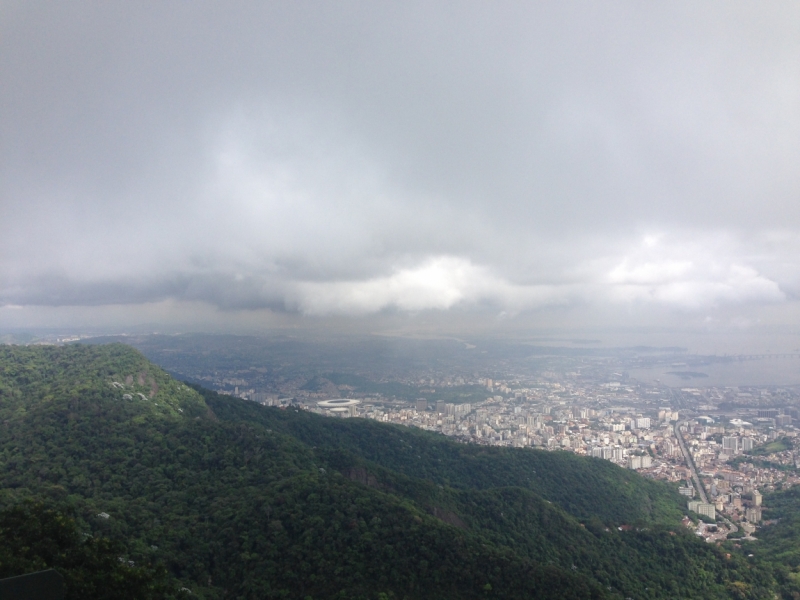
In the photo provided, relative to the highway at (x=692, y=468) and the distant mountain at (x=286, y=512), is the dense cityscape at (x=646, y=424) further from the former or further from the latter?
the distant mountain at (x=286, y=512)

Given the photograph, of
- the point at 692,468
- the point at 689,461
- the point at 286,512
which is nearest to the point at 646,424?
the point at 689,461

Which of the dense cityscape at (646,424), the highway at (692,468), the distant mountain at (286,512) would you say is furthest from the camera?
the dense cityscape at (646,424)

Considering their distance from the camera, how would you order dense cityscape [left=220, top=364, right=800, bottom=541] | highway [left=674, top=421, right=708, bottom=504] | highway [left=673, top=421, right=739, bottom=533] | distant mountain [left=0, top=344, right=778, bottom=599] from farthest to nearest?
dense cityscape [left=220, top=364, right=800, bottom=541]
highway [left=674, top=421, right=708, bottom=504]
highway [left=673, top=421, right=739, bottom=533]
distant mountain [left=0, top=344, right=778, bottom=599]

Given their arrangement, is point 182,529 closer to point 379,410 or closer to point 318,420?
point 318,420

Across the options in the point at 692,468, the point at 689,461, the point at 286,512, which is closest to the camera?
the point at 286,512

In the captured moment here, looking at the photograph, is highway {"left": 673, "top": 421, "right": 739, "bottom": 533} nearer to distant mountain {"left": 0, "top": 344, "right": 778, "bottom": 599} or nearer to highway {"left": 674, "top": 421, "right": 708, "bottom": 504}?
highway {"left": 674, "top": 421, "right": 708, "bottom": 504}

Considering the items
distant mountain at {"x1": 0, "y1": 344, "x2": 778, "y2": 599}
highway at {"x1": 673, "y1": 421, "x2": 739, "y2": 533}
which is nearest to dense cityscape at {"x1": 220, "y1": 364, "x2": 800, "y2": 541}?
highway at {"x1": 673, "y1": 421, "x2": 739, "y2": 533}

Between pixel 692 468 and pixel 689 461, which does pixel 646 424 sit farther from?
pixel 692 468

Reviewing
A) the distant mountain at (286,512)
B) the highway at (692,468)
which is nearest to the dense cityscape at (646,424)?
the highway at (692,468)
